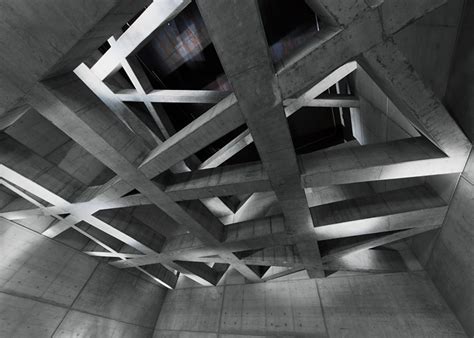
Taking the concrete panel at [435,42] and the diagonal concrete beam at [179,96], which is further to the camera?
the diagonal concrete beam at [179,96]

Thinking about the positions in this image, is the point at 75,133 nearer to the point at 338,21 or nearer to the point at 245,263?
the point at 338,21

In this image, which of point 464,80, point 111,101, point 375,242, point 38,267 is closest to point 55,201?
point 111,101

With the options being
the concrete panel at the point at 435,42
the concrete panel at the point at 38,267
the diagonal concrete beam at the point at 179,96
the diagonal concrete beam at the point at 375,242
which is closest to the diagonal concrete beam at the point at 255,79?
the concrete panel at the point at 435,42

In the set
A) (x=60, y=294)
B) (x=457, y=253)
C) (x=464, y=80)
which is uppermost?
(x=464, y=80)

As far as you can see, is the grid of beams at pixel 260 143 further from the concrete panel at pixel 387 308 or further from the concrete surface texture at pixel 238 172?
the concrete panel at pixel 387 308

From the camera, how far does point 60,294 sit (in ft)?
37.4

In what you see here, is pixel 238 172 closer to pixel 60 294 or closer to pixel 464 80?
pixel 464 80

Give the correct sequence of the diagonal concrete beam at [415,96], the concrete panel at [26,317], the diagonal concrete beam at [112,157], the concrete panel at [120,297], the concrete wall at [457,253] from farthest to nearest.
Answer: the concrete panel at [120,297] → the concrete panel at [26,317] → the concrete wall at [457,253] → the diagonal concrete beam at [112,157] → the diagonal concrete beam at [415,96]

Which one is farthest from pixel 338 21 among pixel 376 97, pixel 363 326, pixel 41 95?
pixel 363 326

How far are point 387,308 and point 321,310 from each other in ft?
10.8

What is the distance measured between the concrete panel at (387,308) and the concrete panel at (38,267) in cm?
1532

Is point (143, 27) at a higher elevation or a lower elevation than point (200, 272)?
higher

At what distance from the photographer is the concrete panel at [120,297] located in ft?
41.7

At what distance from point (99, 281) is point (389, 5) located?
1909 cm
